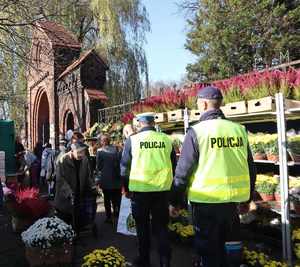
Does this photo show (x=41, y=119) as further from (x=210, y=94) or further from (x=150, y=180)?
(x=210, y=94)

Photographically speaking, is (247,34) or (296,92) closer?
(296,92)

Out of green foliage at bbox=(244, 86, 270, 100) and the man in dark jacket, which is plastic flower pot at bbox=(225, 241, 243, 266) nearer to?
green foliage at bbox=(244, 86, 270, 100)

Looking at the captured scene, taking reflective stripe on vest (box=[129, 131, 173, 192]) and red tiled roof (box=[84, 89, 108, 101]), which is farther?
red tiled roof (box=[84, 89, 108, 101])

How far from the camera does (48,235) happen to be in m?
6.19

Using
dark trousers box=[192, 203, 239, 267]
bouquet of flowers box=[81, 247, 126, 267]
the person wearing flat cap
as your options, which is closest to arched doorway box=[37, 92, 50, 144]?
the person wearing flat cap

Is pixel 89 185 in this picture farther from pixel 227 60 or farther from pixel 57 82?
pixel 57 82

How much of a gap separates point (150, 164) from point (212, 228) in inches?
70.7

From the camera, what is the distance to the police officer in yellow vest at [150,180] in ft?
19.5

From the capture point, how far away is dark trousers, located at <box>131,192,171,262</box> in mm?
5973

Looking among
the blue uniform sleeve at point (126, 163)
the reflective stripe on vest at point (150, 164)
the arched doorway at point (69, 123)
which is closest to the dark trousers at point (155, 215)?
the reflective stripe on vest at point (150, 164)

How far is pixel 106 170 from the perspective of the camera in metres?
9.24

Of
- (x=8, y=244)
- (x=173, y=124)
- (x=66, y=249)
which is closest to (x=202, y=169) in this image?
(x=66, y=249)

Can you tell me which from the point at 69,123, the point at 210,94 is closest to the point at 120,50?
the point at 69,123

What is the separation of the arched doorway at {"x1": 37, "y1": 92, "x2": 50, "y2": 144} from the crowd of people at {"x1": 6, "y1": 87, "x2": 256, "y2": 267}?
21.1 m
